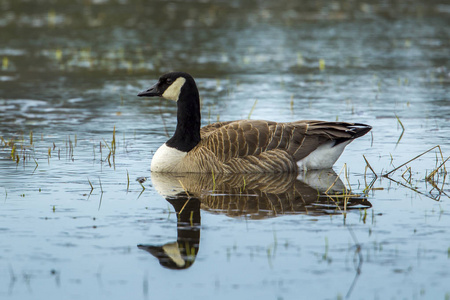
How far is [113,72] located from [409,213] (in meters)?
14.8

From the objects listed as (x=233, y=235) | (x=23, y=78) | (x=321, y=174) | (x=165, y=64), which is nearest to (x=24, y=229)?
(x=233, y=235)

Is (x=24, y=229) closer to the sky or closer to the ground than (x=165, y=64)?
closer to the ground

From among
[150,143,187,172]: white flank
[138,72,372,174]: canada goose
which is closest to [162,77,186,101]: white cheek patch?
[138,72,372,174]: canada goose

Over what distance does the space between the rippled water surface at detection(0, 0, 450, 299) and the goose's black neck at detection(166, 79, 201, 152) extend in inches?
24.8

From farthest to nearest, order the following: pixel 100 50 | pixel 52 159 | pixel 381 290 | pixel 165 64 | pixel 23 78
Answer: pixel 100 50
pixel 165 64
pixel 23 78
pixel 52 159
pixel 381 290

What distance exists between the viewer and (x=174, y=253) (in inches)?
266

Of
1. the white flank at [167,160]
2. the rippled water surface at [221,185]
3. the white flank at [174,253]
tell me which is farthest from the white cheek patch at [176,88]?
the white flank at [174,253]

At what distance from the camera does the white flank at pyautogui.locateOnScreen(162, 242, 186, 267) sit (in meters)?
6.53

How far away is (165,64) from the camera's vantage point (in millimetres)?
22438

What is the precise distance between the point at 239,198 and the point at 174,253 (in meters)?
2.33

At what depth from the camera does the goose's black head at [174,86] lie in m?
10.9

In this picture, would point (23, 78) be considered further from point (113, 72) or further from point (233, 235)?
point (233, 235)

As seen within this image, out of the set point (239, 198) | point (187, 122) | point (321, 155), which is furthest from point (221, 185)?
point (321, 155)

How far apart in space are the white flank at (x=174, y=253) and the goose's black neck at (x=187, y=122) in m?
3.84
